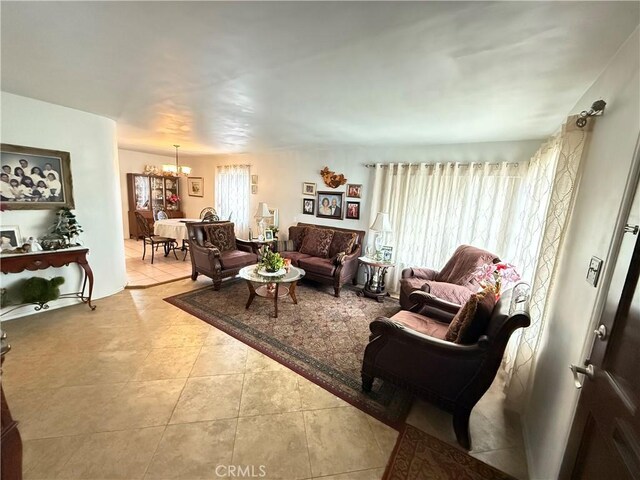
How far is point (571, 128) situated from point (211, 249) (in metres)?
4.00

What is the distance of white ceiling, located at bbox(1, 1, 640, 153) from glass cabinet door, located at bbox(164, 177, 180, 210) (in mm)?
4492

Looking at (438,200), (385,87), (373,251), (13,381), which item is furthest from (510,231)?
(13,381)

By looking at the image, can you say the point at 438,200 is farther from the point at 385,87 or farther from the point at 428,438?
the point at 428,438

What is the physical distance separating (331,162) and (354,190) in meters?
0.68

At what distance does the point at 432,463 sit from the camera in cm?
150

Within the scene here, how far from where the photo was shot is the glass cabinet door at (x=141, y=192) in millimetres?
6340

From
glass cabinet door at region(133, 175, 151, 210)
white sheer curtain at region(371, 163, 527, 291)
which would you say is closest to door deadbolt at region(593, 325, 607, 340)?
white sheer curtain at region(371, 163, 527, 291)

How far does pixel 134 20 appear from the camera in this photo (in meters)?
1.28

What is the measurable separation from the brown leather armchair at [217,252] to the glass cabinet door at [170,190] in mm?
3554

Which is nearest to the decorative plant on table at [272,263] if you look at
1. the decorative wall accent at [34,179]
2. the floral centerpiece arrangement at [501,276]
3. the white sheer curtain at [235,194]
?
the floral centerpiece arrangement at [501,276]

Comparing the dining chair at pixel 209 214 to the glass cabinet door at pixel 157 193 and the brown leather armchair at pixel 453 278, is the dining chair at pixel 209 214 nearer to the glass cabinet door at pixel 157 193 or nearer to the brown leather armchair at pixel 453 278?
the glass cabinet door at pixel 157 193

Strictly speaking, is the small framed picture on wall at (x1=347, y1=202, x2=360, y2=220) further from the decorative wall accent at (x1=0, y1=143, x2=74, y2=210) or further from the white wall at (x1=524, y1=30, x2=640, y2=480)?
the decorative wall accent at (x1=0, y1=143, x2=74, y2=210)

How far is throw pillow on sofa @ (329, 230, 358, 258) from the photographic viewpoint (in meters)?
4.14

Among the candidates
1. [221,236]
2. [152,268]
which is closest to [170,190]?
[152,268]
